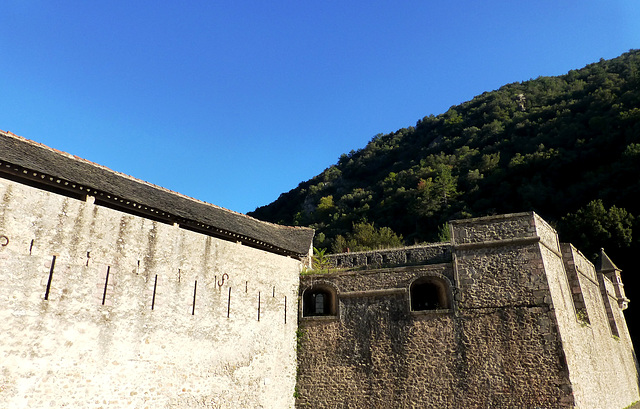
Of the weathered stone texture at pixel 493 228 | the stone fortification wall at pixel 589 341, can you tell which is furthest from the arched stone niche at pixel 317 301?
the stone fortification wall at pixel 589 341

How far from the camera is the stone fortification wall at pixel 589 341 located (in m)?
14.8

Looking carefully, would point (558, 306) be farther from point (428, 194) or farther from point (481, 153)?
point (481, 153)

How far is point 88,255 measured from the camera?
1177 cm

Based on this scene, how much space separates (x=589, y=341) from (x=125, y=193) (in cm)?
1933

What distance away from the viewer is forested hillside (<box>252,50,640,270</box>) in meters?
34.8

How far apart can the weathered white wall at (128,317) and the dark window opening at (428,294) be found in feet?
18.9

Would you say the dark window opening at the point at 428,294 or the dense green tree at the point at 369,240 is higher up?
the dense green tree at the point at 369,240

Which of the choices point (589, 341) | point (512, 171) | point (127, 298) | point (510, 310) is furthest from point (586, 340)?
point (512, 171)

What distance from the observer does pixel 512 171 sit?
4512 cm

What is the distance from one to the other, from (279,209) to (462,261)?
55.7 m

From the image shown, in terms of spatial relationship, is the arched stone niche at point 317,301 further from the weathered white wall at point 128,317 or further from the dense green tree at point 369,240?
the dense green tree at point 369,240

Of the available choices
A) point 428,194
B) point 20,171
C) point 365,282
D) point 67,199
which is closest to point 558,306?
point 365,282

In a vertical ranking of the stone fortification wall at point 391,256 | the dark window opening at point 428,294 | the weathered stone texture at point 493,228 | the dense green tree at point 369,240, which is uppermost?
the dense green tree at point 369,240

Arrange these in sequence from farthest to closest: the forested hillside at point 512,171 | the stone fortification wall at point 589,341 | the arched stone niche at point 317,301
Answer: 1. the forested hillside at point 512,171
2. the arched stone niche at point 317,301
3. the stone fortification wall at point 589,341
